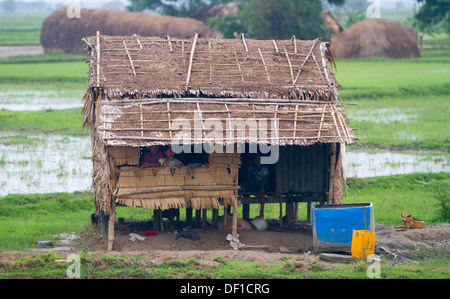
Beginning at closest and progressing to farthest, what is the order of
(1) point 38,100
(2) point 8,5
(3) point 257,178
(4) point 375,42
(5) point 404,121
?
(3) point 257,178 → (5) point 404,121 → (1) point 38,100 → (4) point 375,42 → (2) point 8,5

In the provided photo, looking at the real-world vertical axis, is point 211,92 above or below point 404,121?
above

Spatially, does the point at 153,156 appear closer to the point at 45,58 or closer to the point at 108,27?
the point at 45,58

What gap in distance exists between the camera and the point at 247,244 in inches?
426

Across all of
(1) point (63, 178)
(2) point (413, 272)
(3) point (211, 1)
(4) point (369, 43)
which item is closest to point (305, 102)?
(2) point (413, 272)

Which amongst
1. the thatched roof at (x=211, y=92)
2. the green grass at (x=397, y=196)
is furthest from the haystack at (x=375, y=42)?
the thatched roof at (x=211, y=92)

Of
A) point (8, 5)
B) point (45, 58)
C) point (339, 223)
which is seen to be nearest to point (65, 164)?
point (339, 223)

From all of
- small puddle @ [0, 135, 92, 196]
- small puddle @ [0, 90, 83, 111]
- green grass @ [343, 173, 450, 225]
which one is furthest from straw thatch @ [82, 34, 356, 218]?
small puddle @ [0, 90, 83, 111]

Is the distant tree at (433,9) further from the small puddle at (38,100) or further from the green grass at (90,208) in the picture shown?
the small puddle at (38,100)

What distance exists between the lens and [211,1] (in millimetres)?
47406

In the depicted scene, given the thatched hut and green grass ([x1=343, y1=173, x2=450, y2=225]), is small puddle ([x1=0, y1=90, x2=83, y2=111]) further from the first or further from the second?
green grass ([x1=343, y1=173, x2=450, y2=225])

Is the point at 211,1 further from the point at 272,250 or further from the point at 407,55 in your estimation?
the point at 272,250

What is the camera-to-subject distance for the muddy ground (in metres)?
9.63

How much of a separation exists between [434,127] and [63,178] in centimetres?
1200

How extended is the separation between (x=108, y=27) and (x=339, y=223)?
106 ft
